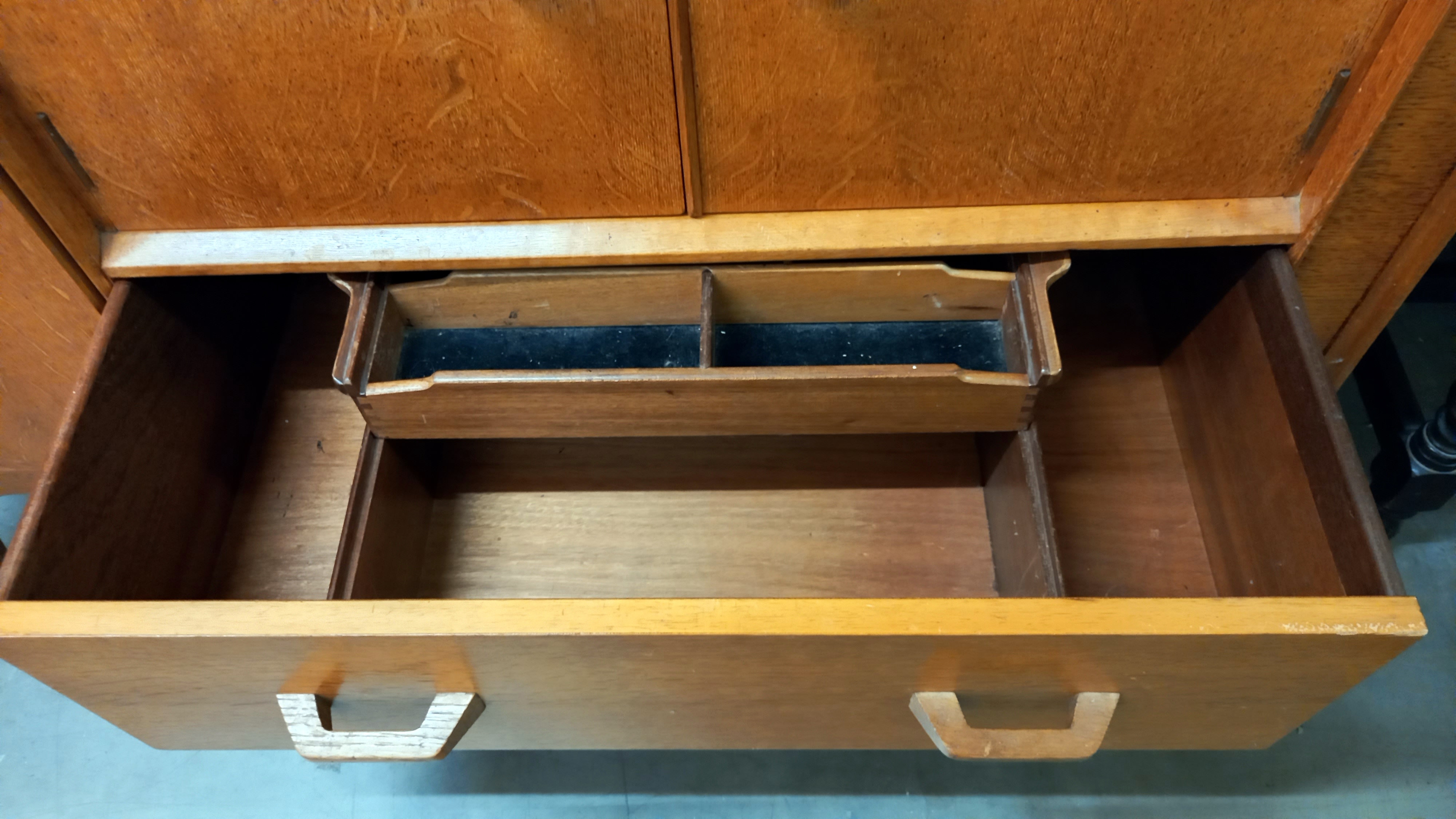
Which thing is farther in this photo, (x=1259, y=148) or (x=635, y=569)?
(x=635, y=569)

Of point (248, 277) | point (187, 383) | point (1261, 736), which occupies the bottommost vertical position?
point (1261, 736)

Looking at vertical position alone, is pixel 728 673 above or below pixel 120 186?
below

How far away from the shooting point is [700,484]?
0.93 meters

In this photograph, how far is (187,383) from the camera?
83 centimetres

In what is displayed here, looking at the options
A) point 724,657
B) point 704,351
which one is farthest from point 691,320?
point 724,657

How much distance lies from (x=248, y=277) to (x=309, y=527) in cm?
29

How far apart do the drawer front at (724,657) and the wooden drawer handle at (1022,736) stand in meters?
0.02

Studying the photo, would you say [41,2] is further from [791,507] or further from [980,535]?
[980,535]

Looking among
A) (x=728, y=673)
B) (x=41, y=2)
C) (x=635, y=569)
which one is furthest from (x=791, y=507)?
(x=41, y=2)

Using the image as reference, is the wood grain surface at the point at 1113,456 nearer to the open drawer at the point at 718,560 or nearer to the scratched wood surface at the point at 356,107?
the open drawer at the point at 718,560

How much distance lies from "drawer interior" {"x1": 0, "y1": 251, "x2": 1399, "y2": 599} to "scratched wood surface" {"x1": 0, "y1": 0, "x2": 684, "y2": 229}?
153 mm

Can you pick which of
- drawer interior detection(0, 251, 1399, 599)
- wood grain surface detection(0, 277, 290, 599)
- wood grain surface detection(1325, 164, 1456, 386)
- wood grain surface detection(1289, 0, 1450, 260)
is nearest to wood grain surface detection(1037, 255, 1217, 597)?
drawer interior detection(0, 251, 1399, 599)

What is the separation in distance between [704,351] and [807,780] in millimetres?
518

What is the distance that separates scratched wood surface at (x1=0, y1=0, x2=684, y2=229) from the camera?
55cm
